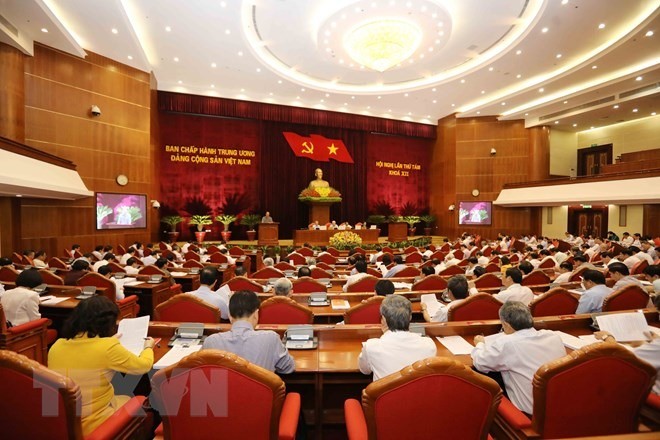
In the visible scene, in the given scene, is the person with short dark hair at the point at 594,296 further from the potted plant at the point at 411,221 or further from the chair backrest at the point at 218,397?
the potted plant at the point at 411,221

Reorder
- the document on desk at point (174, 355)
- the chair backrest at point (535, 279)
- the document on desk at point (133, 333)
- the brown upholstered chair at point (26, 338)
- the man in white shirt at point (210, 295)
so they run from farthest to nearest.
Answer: the chair backrest at point (535, 279) < the man in white shirt at point (210, 295) < the brown upholstered chair at point (26, 338) < the document on desk at point (133, 333) < the document on desk at point (174, 355)

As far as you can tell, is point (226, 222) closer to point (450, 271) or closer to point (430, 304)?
point (450, 271)

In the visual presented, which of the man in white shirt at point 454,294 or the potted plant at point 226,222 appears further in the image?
the potted plant at point 226,222

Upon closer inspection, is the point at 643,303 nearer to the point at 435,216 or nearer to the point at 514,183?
the point at 514,183

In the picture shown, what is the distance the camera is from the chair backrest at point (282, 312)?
9.64ft

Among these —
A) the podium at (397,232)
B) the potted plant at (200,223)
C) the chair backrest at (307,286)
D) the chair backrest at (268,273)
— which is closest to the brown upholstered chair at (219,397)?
the chair backrest at (307,286)

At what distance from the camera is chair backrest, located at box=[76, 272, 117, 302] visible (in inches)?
167

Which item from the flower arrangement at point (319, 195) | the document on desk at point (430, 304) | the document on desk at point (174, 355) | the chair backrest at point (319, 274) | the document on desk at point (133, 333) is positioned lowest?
the chair backrest at point (319, 274)

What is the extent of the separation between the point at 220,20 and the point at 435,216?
498 inches

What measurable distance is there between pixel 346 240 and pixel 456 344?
9264 millimetres

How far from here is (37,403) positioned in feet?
4.65

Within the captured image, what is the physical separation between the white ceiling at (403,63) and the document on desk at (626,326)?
813 cm

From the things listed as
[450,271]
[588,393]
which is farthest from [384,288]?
[450,271]

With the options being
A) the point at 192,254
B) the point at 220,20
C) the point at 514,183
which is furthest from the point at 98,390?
the point at 514,183
